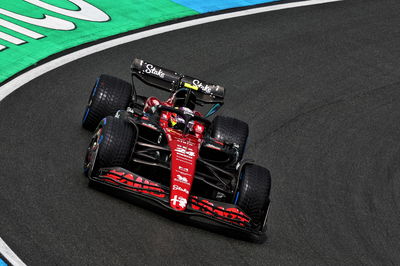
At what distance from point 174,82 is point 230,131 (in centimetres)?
155

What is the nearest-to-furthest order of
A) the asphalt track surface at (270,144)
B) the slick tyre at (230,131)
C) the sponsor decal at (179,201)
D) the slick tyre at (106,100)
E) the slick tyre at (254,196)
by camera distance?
the asphalt track surface at (270,144), the sponsor decal at (179,201), the slick tyre at (254,196), the slick tyre at (230,131), the slick tyre at (106,100)

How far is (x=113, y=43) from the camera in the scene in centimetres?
1597

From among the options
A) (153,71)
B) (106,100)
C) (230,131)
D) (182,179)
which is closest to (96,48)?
(153,71)

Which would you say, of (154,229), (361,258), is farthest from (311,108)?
(154,229)

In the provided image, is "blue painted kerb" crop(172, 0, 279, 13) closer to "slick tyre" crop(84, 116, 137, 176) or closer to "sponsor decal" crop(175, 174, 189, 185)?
"slick tyre" crop(84, 116, 137, 176)

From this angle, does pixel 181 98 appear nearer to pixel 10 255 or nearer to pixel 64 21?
pixel 10 255

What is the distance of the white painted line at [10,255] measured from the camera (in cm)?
757

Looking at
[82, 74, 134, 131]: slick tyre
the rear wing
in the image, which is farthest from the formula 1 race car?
the rear wing

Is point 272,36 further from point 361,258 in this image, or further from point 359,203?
point 361,258

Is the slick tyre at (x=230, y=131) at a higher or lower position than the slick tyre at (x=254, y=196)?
higher

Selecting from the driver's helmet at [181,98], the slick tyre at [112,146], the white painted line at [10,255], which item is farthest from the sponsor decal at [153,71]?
the white painted line at [10,255]

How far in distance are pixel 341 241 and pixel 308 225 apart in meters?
0.54

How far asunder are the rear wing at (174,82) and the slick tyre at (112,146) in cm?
250

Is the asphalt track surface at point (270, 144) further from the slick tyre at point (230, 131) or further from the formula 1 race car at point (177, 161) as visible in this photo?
the slick tyre at point (230, 131)
